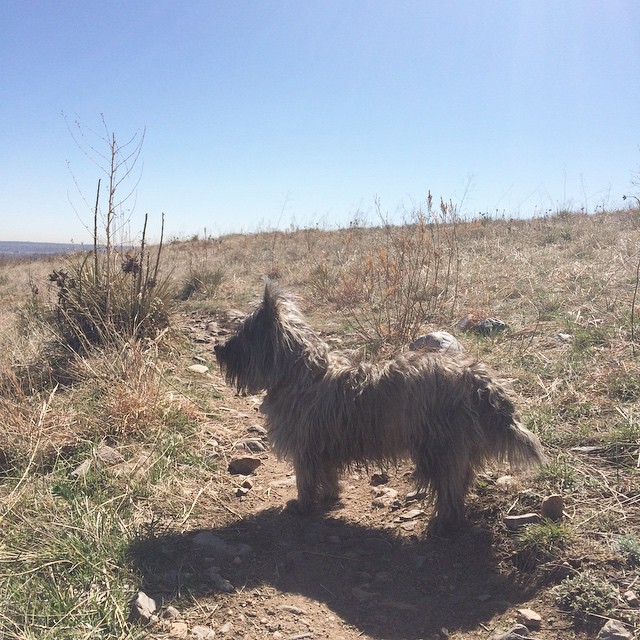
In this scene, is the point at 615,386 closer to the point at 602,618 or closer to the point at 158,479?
the point at 602,618

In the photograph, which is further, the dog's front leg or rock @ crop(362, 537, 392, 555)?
the dog's front leg

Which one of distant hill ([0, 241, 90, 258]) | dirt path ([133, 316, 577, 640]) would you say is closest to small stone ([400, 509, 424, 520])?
dirt path ([133, 316, 577, 640])

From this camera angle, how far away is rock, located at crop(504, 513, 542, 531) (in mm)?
3412

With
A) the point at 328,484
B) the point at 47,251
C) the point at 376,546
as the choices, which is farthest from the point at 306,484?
the point at 47,251

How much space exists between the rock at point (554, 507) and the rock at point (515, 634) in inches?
32.9

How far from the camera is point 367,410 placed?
3.74 metres

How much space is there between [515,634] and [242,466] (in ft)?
8.18

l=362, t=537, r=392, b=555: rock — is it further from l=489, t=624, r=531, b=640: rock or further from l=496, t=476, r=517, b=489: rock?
l=489, t=624, r=531, b=640: rock

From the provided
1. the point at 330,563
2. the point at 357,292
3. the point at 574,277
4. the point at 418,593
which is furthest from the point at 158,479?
the point at 574,277

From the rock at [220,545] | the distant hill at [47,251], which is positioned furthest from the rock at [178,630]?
the distant hill at [47,251]

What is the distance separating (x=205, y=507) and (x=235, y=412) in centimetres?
162

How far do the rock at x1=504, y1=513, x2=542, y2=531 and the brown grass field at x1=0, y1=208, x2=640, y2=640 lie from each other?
0.26ft

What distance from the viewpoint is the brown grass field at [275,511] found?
2.96 m

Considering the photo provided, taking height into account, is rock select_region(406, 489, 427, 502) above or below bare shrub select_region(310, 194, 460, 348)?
below
